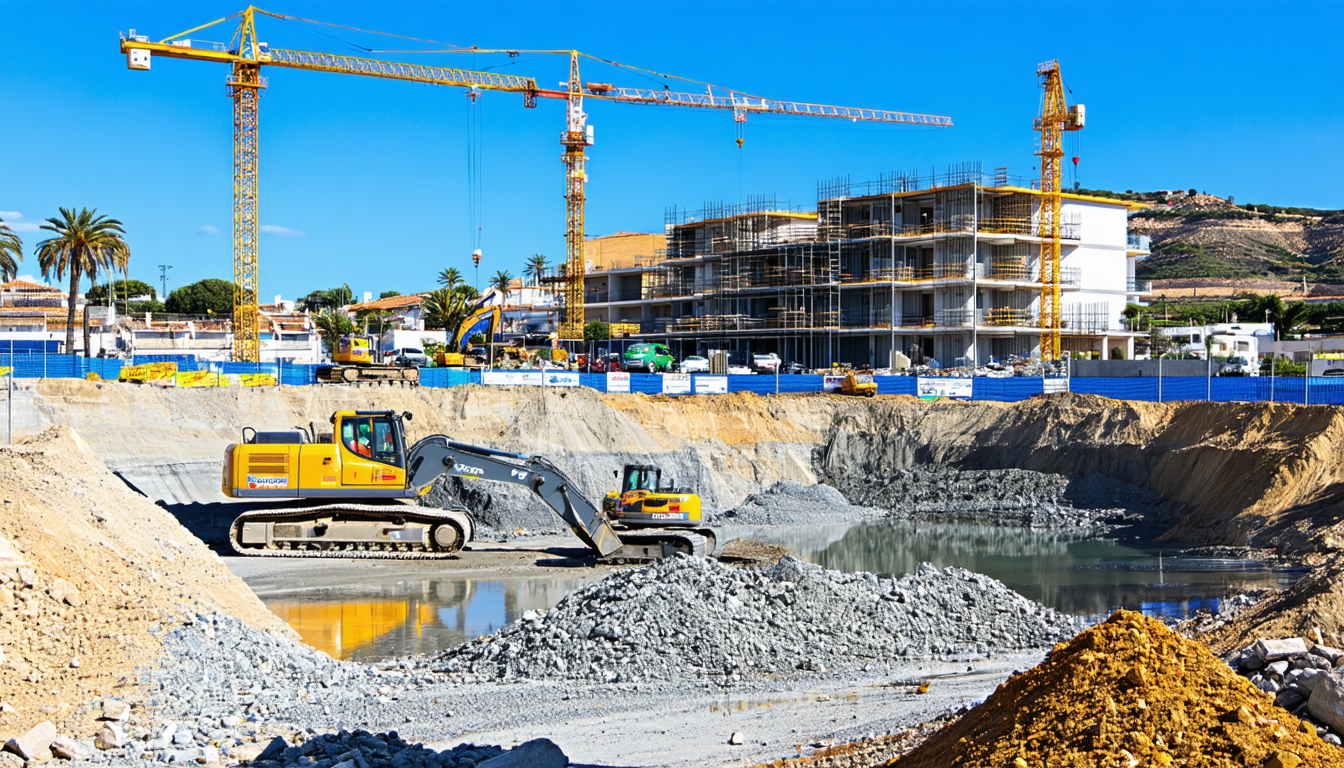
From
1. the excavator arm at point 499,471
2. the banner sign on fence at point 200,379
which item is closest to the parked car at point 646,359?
the banner sign on fence at point 200,379

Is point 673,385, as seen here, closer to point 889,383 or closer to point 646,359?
point 889,383

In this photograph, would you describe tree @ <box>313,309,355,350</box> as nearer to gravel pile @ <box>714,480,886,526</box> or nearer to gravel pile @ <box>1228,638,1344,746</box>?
gravel pile @ <box>714,480,886,526</box>

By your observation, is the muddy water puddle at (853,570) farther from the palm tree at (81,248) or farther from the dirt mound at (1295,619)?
the palm tree at (81,248)

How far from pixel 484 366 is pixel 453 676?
110 ft

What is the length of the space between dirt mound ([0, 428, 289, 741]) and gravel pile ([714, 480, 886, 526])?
769 inches

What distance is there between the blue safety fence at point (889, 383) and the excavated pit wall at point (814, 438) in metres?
2.44

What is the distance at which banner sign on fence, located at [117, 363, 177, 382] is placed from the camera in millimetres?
42094

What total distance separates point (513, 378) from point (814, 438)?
1222 centimetres

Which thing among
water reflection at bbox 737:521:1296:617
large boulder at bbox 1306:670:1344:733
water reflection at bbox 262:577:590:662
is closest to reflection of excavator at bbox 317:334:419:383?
water reflection at bbox 737:521:1296:617

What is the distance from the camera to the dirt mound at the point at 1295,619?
14.0 metres

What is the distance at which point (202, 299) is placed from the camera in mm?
110000

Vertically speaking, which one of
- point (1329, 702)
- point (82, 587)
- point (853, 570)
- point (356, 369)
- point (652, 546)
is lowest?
point (853, 570)

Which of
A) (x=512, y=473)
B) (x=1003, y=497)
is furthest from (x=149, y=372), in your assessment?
(x=1003, y=497)

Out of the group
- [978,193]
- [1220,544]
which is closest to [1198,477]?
[1220,544]
